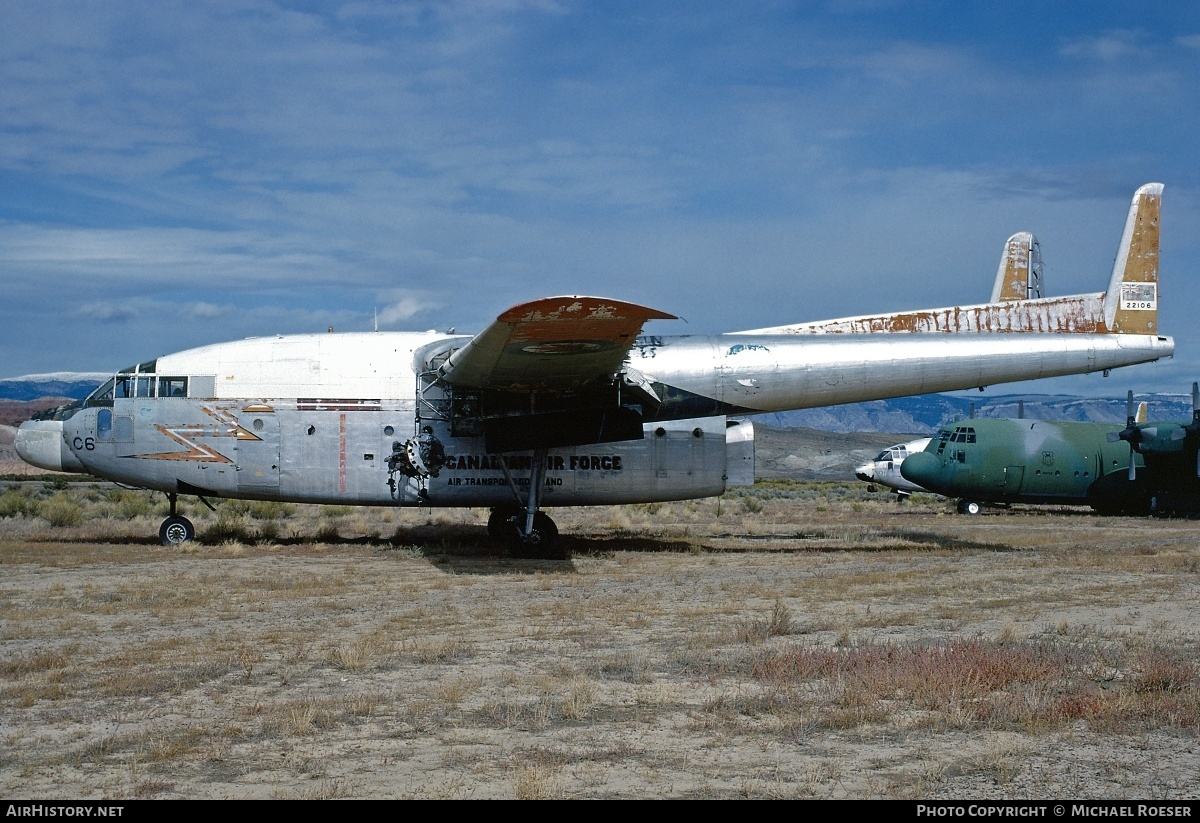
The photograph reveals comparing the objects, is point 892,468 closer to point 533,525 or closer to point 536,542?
point 533,525

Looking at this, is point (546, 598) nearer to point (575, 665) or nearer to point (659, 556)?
point (575, 665)

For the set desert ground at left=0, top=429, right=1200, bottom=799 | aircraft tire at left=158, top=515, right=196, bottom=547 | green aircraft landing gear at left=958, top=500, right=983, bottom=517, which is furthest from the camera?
green aircraft landing gear at left=958, top=500, right=983, bottom=517

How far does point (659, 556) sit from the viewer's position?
18875 mm

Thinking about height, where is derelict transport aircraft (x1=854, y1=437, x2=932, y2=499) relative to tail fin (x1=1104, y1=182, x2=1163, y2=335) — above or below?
below

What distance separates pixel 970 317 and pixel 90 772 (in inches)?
669

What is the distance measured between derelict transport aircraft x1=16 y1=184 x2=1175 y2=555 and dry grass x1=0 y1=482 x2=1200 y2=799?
1.59 m

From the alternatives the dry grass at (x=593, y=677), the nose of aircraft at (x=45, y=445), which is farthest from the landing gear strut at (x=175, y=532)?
the nose of aircraft at (x=45, y=445)

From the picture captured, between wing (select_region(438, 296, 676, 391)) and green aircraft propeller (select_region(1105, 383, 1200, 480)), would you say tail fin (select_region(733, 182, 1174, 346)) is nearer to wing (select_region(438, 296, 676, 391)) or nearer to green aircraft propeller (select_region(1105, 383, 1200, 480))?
wing (select_region(438, 296, 676, 391))

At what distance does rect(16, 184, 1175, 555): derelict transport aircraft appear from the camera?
18.3 m

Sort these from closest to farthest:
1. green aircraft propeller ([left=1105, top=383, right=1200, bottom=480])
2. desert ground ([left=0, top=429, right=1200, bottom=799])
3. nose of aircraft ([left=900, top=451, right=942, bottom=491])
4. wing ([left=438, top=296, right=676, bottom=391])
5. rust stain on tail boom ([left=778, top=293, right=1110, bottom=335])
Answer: desert ground ([left=0, top=429, right=1200, bottom=799]), wing ([left=438, top=296, right=676, bottom=391]), rust stain on tail boom ([left=778, top=293, right=1110, bottom=335]), green aircraft propeller ([left=1105, top=383, right=1200, bottom=480]), nose of aircraft ([left=900, top=451, right=942, bottom=491])

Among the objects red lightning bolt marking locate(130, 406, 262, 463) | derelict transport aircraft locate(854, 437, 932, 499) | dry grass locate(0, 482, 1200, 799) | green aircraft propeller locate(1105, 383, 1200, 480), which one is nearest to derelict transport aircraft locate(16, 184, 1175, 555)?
red lightning bolt marking locate(130, 406, 262, 463)

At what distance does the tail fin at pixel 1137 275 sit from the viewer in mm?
19469

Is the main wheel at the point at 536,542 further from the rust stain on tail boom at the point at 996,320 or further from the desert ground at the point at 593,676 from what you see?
the rust stain on tail boom at the point at 996,320
